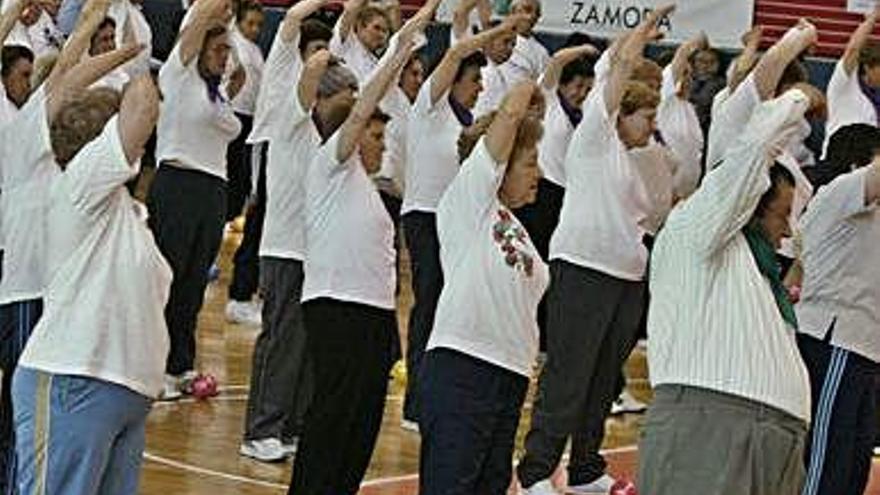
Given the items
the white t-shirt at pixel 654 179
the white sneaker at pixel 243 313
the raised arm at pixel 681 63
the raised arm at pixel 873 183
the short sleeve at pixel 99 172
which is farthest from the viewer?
the white sneaker at pixel 243 313

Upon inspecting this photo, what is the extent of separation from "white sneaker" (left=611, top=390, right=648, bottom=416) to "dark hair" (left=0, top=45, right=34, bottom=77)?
3.86 m

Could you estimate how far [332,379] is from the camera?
7020mm

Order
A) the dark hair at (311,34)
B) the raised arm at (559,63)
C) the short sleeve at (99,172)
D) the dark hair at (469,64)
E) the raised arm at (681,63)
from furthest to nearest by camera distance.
Result: the raised arm at (681,63) < the dark hair at (311,34) < the raised arm at (559,63) < the dark hair at (469,64) < the short sleeve at (99,172)

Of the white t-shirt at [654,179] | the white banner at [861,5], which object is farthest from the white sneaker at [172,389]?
the white banner at [861,5]

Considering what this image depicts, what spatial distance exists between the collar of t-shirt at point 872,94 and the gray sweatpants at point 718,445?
4391 mm

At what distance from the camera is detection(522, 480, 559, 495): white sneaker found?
786 centimetres

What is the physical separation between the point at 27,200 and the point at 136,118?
116 centimetres

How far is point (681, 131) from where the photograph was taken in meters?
10.3

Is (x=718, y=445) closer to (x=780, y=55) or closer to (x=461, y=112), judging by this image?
(x=780, y=55)

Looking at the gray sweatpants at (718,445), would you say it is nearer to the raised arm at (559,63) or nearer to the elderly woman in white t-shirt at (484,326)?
the elderly woman in white t-shirt at (484,326)

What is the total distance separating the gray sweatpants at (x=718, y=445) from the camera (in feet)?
17.7

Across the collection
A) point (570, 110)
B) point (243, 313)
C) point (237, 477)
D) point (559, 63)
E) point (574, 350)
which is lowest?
point (243, 313)

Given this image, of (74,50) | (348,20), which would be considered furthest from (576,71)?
(74,50)

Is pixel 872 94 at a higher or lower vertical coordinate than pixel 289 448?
higher
